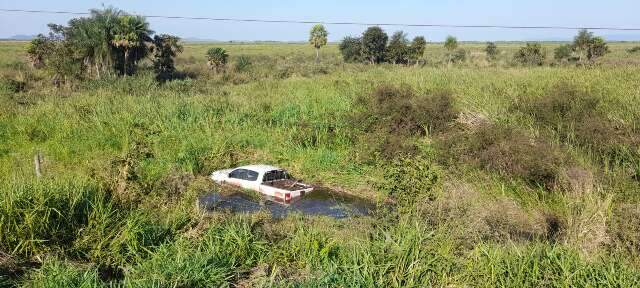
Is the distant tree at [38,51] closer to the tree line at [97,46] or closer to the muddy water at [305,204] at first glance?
the tree line at [97,46]

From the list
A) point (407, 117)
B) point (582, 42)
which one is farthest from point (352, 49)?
point (407, 117)

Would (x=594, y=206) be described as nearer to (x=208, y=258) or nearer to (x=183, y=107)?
(x=208, y=258)

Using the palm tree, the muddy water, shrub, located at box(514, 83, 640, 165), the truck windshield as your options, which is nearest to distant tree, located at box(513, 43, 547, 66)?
shrub, located at box(514, 83, 640, 165)

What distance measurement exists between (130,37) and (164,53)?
19.8 feet

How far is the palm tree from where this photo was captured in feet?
107

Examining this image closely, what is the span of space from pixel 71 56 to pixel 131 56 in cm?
408

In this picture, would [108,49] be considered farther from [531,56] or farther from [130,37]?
[531,56]

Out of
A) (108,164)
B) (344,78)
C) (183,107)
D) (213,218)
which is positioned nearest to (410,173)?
(213,218)

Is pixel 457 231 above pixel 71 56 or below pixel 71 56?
below

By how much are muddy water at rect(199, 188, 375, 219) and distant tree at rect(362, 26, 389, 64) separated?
41949 mm

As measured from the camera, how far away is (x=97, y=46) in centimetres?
3219

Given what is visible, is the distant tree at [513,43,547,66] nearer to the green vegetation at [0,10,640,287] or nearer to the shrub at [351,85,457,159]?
the green vegetation at [0,10,640,287]

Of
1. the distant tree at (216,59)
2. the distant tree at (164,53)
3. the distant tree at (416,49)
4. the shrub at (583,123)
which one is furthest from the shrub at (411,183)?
the distant tree at (416,49)

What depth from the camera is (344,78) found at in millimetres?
25516
